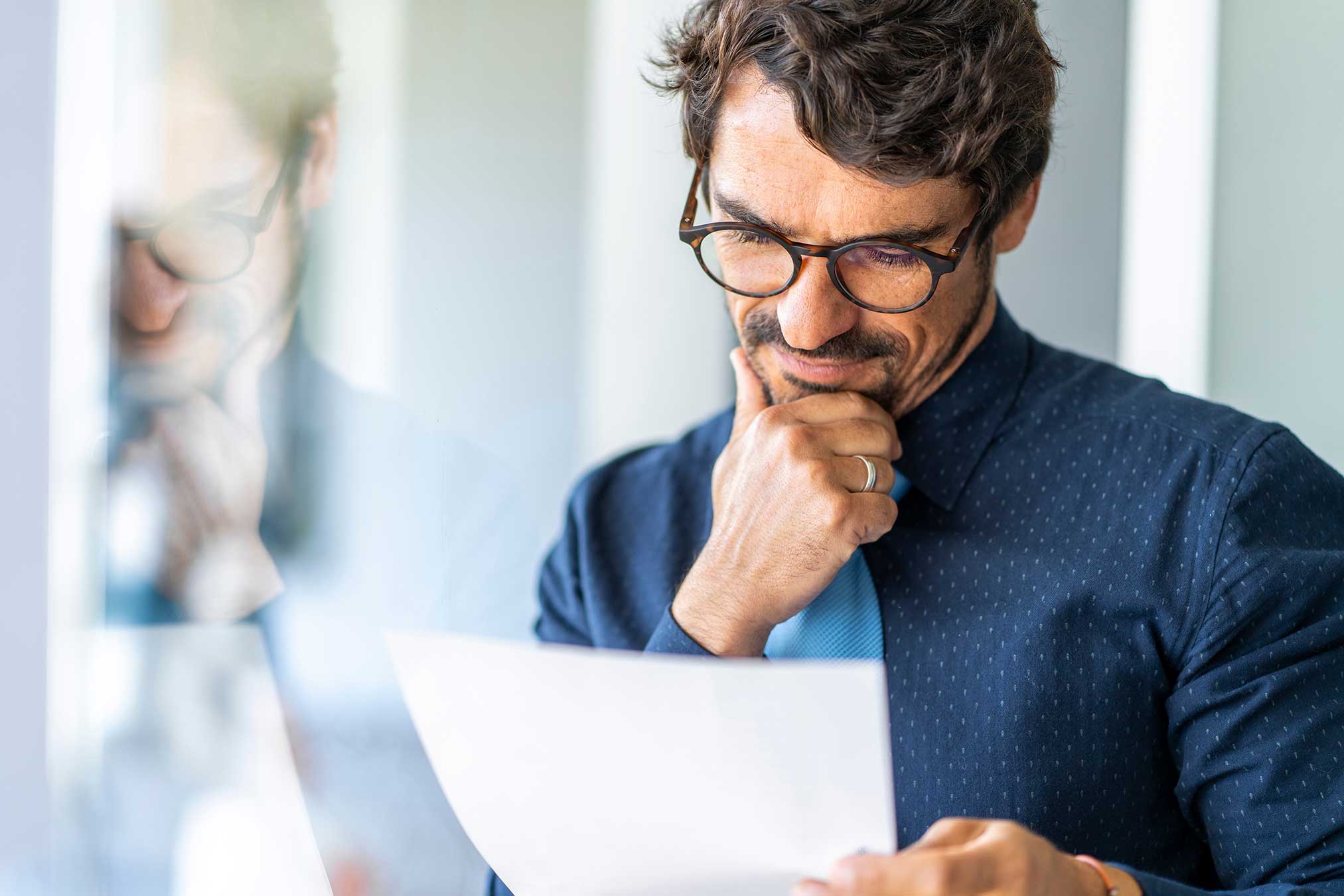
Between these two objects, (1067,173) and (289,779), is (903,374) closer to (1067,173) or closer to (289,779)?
(1067,173)

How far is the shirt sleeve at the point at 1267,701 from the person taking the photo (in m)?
0.85

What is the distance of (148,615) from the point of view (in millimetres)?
1371

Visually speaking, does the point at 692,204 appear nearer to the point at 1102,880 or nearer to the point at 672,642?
the point at 672,642

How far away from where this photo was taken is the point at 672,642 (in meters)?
0.99

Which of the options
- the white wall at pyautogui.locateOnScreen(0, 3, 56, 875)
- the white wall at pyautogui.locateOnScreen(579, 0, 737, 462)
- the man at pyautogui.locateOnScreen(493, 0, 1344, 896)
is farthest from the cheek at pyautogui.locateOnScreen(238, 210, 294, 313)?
the man at pyautogui.locateOnScreen(493, 0, 1344, 896)

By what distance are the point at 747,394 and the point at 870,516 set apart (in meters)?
0.22

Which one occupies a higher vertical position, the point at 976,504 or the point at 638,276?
the point at 638,276

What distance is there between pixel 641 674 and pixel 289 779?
957mm

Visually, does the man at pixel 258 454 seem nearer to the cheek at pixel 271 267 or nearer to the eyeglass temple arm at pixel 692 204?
the cheek at pixel 271 267

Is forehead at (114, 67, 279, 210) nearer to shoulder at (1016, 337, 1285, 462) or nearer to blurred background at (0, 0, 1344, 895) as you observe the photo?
blurred background at (0, 0, 1344, 895)

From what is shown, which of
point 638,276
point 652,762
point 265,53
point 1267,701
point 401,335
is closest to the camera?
point 652,762

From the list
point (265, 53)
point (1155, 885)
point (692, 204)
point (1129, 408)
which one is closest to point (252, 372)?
point (265, 53)

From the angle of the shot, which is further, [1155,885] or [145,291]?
[145,291]

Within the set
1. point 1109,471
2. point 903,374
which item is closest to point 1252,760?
point 1109,471
